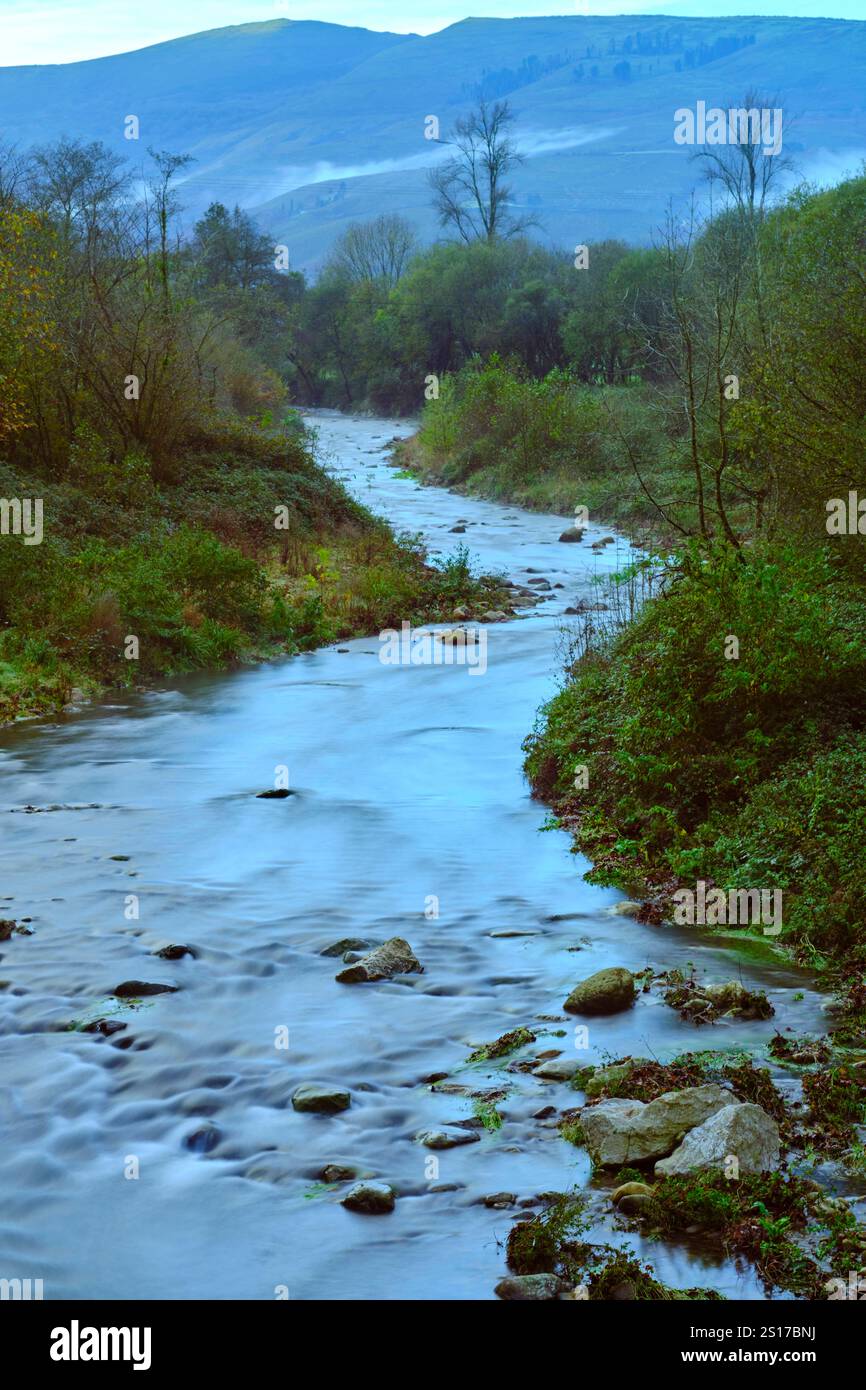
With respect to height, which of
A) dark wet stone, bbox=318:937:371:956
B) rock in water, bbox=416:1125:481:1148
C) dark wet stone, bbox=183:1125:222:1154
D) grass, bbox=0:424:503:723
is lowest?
dark wet stone, bbox=183:1125:222:1154

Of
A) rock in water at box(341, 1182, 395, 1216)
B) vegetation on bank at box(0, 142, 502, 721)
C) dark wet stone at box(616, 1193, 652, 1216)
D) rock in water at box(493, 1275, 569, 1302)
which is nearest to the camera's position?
rock in water at box(493, 1275, 569, 1302)

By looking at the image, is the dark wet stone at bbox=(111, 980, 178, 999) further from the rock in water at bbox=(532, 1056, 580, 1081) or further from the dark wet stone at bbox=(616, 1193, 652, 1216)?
the dark wet stone at bbox=(616, 1193, 652, 1216)

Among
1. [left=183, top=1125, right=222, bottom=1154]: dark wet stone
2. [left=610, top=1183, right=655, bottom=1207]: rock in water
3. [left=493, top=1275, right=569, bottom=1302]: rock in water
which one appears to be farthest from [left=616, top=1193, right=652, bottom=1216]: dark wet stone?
[left=183, top=1125, right=222, bottom=1154]: dark wet stone

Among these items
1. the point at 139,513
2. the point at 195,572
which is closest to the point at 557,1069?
the point at 195,572

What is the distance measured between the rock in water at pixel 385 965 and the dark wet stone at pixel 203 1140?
2.09 metres

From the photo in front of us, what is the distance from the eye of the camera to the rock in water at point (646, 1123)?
6188mm

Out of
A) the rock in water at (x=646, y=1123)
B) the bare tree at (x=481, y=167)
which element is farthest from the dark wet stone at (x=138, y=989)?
the bare tree at (x=481, y=167)

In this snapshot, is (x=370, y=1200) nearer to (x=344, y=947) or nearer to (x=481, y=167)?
(x=344, y=947)

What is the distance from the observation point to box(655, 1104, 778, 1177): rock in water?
19.2 ft

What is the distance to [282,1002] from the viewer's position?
27.9 feet

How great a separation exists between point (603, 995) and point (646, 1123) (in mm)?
1811

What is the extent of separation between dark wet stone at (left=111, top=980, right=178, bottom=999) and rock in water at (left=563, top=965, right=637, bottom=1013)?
98.5 inches

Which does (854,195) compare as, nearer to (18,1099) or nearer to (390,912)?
(390,912)

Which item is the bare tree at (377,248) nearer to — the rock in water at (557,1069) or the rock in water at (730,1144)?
the rock in water at (557,1069)
